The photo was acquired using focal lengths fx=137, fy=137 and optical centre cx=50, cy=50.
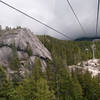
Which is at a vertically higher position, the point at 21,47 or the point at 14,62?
the point at 21,47

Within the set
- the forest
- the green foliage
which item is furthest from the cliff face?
the forest

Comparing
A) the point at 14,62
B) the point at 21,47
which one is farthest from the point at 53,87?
the point at 21,47

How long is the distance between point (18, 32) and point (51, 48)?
25829 mm

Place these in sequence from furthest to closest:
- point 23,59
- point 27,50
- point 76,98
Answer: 1. point 27,50
2. point 23,59
3. point 76,98

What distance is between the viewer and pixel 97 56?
11262cm

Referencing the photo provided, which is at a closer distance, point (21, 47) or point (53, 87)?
point (53, 87)

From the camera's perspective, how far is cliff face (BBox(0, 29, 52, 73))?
67.2 meters

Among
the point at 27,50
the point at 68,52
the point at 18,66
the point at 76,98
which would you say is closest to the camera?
the point at 76,98

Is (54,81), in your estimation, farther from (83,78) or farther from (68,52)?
(68,52)

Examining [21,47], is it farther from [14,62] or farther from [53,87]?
[53,87]

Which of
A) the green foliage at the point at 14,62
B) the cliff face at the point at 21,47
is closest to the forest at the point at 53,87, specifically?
the green foliage at the point at 14,62

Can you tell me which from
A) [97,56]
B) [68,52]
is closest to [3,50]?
[68,52]

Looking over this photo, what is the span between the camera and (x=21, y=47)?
72.4m

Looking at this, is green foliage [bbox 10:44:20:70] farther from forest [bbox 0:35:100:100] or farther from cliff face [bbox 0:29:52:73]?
forest [bbox 0:35:100:100]
